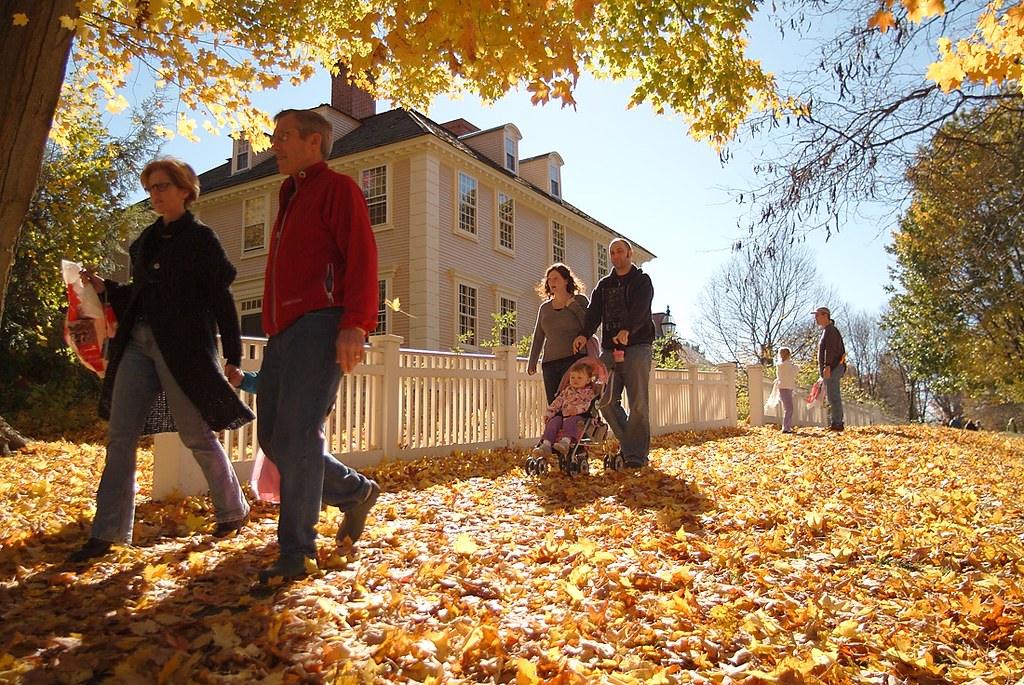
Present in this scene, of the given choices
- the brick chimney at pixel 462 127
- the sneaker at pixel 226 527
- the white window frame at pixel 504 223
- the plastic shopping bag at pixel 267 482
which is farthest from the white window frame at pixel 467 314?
the plastic shopping bag at pixel 267 482

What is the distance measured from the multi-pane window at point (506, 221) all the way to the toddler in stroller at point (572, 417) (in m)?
14.1

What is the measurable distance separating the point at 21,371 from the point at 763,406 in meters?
16.9

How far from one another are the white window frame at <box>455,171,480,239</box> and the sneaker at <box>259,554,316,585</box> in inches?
611

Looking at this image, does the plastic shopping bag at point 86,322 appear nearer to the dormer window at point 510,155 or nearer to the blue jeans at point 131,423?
the blue jeans at point 131,423

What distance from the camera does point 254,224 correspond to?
1969 cm

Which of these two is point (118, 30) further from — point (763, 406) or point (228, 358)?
point (763, 406)

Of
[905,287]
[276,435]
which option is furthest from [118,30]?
[905,287]

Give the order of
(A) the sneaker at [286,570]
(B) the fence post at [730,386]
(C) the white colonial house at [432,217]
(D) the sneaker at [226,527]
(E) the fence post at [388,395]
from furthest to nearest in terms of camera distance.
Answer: (C) the white colonial house at [432,217]
(B) the fence post at [730,386]
(E) the fence post at [388,395]
(D) the sneaker at [226,527]
(A) the sneaker at [286,570]

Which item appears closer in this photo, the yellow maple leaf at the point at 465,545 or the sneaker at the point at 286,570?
the sneaker at the point at 286,570

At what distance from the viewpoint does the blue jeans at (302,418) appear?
2.87 m

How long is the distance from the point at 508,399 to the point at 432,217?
917 centimetres

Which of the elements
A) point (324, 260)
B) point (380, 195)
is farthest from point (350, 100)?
point (324, 260)

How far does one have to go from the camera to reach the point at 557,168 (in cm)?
2422

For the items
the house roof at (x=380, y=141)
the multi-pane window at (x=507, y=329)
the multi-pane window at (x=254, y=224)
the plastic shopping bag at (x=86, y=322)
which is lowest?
the plastic shopping bag at (x=86, y=322)
